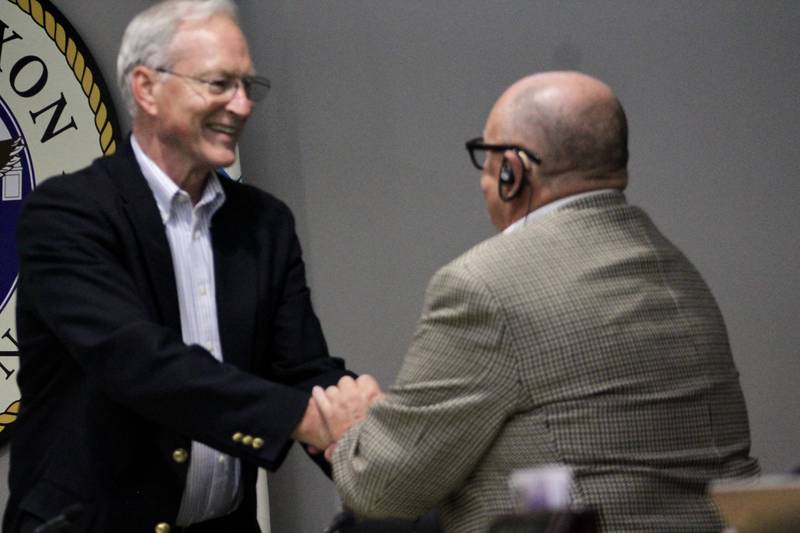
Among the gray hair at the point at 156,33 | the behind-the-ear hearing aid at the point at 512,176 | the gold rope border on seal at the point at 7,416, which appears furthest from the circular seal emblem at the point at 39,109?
the behind-the-ear hearing aid at the point at 512,176

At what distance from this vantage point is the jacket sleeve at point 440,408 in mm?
1989

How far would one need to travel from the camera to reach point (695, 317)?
2123mm

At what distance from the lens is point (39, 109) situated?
396 centimetres

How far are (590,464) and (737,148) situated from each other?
1.91 metres

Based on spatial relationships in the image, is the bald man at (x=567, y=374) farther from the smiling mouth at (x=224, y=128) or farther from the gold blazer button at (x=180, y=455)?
the smiling mouth at (x=224, y=128)

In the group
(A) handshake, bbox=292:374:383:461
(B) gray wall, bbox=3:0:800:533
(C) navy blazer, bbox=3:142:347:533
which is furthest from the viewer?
(B) gray wall, bbox=3:0:800:533

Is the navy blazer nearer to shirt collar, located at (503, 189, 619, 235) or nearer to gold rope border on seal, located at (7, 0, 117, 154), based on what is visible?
shirt collar, located at (503, 189, 619, 235)

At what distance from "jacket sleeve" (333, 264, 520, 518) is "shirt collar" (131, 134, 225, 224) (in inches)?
27.2

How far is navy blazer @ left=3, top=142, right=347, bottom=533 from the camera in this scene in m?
2.29

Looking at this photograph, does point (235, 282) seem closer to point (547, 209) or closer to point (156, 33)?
point (156, 33)

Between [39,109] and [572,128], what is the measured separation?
2332mm

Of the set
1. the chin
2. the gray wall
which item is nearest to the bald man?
the chin

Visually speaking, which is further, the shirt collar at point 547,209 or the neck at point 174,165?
the neck at point 174,165

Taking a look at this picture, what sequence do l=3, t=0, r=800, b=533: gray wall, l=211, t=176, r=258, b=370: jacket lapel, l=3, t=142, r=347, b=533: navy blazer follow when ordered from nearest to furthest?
1. l=3, t=142, r=347, b=533: navy blazer
2. l=211, t=176, r=258, b=370: jacket lapel
3. l=3, t=0, r=800, b=533: gray wall
